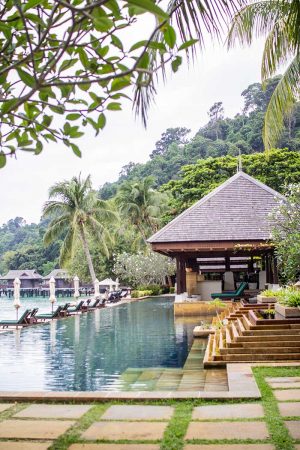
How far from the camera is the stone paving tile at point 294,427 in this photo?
3.70 m

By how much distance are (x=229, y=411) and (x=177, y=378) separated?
273 centimetres

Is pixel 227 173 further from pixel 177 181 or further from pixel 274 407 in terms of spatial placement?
pixel 274 407

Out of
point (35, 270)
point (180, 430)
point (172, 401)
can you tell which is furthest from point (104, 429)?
point (35, 270)

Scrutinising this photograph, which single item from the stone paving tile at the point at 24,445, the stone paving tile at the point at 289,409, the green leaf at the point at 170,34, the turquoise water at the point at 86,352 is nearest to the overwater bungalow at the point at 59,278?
the turquoise water at the point at 86,352

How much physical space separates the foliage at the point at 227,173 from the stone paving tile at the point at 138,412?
2468cm

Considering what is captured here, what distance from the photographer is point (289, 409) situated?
4445 millimetres

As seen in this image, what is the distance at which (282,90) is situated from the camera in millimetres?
9664

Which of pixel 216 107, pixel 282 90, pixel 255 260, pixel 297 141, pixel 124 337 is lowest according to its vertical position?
pixel 124 337

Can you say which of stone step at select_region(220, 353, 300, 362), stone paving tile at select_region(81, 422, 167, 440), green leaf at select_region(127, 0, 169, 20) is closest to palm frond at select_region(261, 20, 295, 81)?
stone step at select_region(220, 353, 300, 362)

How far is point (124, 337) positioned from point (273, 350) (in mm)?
5258

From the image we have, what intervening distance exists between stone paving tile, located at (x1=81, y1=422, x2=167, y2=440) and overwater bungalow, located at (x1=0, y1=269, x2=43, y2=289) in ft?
174

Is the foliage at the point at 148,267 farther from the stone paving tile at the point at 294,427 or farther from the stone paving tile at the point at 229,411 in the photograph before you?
the stone paving tile at the point at 294,427

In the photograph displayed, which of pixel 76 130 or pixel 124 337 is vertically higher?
pixel 76 130

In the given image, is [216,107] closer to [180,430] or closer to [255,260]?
[255,260]
